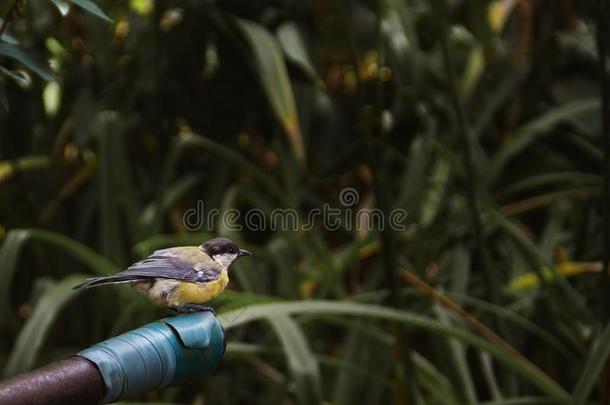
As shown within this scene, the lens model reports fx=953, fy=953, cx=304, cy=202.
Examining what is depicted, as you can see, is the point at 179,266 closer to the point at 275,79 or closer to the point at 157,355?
the point at 157,355

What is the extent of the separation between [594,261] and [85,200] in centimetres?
84

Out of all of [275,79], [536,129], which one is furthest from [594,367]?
[536,129]

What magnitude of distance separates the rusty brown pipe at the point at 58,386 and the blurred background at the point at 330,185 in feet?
2.31

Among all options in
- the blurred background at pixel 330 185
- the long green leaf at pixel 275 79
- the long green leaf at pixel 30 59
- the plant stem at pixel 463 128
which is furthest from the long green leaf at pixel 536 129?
the long green leaf at pixel 30 59

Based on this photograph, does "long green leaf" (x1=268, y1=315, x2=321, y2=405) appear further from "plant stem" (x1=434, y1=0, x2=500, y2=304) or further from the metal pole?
the metal pole

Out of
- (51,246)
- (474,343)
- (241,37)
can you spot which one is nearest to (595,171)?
(241,37)

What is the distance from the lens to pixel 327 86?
6.09 ft

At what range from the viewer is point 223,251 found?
28 cm

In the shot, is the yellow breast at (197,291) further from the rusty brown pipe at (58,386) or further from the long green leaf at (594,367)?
the long green leaf at (594,367)

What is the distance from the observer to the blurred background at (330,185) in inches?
46.5

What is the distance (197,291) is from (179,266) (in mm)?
12

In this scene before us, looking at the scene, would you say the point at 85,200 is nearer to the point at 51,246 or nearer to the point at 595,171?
the point at 51,246

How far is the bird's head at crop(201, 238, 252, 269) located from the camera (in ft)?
0.89

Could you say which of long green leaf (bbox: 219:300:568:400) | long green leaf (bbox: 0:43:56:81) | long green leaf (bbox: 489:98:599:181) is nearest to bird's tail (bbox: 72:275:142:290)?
long green leaf (bbox: 0:43:56:81)
